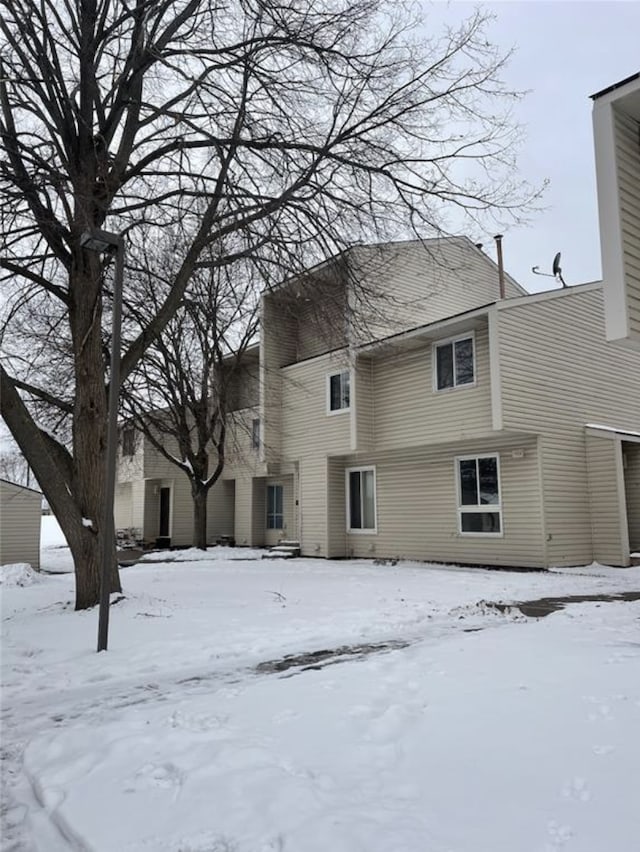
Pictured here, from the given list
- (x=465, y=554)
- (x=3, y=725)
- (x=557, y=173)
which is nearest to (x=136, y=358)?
(x=3, y=725)

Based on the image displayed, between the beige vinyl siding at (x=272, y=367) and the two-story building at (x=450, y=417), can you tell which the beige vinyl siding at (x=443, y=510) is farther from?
the beige vinyl siding at (x=272, y=367)

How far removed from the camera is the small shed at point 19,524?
1938 centimetres

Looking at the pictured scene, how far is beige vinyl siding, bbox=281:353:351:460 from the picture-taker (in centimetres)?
1834

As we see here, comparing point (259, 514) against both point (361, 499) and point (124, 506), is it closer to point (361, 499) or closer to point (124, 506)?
point (361, 499)

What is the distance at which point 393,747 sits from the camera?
3.78m

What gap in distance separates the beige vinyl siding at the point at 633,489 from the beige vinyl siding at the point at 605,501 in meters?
1.38

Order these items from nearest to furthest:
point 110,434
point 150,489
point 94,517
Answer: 1. point 110,434
2. point 94,517
3. point 150,489

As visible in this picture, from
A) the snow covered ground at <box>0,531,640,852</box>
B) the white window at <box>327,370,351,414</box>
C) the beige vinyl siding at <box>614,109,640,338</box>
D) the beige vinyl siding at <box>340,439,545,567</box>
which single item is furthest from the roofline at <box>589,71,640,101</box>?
the white window at <box>327,370,351,414</box>

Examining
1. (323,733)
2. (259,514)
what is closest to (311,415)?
(259,514)

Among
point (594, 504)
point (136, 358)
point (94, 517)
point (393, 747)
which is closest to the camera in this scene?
point (393, 747)

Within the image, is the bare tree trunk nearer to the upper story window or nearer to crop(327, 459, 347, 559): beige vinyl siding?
the upper story window

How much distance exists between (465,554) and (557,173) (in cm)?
888

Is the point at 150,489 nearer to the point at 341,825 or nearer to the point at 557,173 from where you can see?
the point at 557,173

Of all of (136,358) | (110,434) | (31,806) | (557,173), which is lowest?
(31,806)
